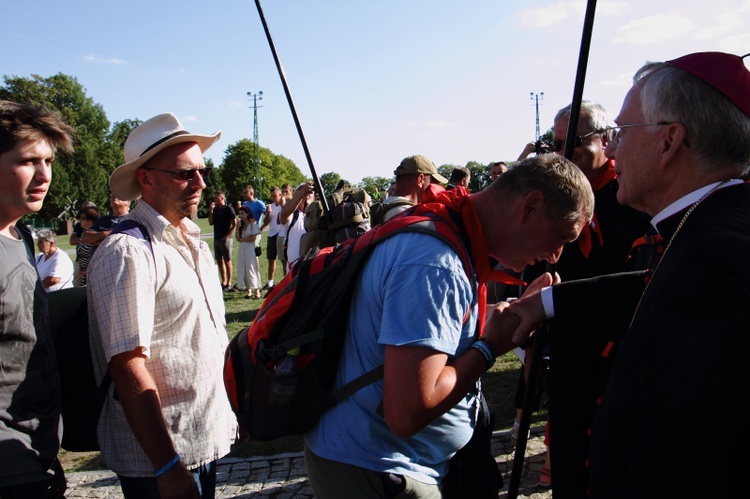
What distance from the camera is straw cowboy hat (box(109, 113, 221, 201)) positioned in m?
2.46

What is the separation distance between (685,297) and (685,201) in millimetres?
395

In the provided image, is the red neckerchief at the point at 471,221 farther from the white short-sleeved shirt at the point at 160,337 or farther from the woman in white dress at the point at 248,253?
the woman in white dress at the point at 248,253

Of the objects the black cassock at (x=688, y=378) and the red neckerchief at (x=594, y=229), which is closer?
the black cassock at (x=688, y=378)

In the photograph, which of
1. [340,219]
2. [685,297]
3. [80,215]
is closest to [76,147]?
[80,215]

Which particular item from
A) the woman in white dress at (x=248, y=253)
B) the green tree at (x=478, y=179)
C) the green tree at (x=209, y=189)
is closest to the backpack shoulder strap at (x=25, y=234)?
the woman in white dress at (x=248, y=253)

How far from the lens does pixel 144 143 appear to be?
8.23 feet

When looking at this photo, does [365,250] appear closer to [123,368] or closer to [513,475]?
[123,368]

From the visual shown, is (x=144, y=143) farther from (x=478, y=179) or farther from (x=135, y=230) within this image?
(x=478, y=179)

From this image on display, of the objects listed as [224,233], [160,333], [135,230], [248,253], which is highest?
[135,230]

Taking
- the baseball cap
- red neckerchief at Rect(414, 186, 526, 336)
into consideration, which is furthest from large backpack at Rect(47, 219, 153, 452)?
the baseball cap

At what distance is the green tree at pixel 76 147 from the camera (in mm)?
56803

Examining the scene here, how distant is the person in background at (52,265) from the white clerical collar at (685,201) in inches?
260

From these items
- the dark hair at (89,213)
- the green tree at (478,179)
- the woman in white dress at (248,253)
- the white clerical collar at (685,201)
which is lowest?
the woman in white dress at (248,253)

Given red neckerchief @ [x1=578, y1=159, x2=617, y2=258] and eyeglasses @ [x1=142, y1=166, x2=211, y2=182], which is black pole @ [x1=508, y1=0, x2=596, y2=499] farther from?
eyeglasses @ [x1=142, y1=166, x2=211, y2=182]
